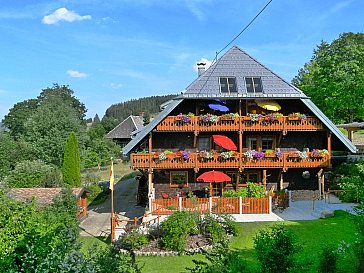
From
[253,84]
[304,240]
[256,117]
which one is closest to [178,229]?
[304,240]

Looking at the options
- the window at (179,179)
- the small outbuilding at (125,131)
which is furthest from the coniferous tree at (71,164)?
the small outbuilding at (125,131)

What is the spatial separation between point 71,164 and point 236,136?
15631mm

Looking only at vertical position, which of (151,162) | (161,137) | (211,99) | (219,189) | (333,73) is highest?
(333,73)

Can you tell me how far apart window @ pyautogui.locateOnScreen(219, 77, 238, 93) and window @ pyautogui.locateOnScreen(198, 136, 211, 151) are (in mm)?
3209

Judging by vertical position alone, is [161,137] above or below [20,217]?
above

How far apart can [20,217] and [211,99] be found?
615 inches

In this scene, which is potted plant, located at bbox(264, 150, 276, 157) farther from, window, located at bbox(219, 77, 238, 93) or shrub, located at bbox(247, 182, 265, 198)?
window, located at bbox(219, 77, 238, 93)

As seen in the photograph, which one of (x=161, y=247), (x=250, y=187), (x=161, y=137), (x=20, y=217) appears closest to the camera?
(x=20, y=217)

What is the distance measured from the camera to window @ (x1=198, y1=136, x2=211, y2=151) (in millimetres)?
24562

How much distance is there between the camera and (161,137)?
24.3 m

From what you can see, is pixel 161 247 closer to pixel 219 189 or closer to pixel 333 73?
pixel 219 189

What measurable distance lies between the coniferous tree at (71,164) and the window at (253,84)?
1686 centimetres

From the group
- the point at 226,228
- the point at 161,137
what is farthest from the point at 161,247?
the point at 161,137

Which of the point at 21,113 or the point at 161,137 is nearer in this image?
the point at 161,137
